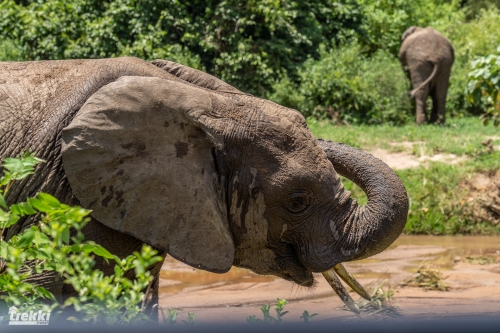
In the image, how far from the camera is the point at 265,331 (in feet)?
4.88

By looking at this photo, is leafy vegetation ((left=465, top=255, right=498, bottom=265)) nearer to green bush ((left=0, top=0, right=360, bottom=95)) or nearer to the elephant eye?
the elephant eye

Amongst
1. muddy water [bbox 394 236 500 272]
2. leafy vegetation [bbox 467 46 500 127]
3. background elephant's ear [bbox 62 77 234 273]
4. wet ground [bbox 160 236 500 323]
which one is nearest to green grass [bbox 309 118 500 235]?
muddy water [bbox 394 236 500 272]

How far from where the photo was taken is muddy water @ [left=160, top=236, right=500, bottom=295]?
24.9ft

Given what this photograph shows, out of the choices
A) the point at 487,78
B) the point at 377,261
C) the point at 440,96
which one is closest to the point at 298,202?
the point at 377,261

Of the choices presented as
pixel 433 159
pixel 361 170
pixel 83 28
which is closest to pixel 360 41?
pixel 83 28

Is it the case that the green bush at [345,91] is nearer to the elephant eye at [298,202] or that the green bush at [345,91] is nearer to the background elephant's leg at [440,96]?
the background elephant's leg at [440,96]

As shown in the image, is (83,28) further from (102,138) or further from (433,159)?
(102,138)

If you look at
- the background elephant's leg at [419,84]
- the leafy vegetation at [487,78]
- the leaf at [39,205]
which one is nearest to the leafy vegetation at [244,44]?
the background elephant's leg at [419,84]

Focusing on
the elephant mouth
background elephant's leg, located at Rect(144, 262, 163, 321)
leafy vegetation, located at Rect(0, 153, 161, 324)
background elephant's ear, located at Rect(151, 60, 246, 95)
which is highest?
background elephant's ear, located at Rect(151, 60, 246, 95)

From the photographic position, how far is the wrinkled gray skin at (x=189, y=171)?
12.1ft

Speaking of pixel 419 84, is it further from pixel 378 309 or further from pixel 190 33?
pixel 378 309

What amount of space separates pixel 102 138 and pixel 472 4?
27536mm

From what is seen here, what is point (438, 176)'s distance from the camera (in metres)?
10.3

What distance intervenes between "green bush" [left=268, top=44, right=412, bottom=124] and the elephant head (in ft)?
33.8
